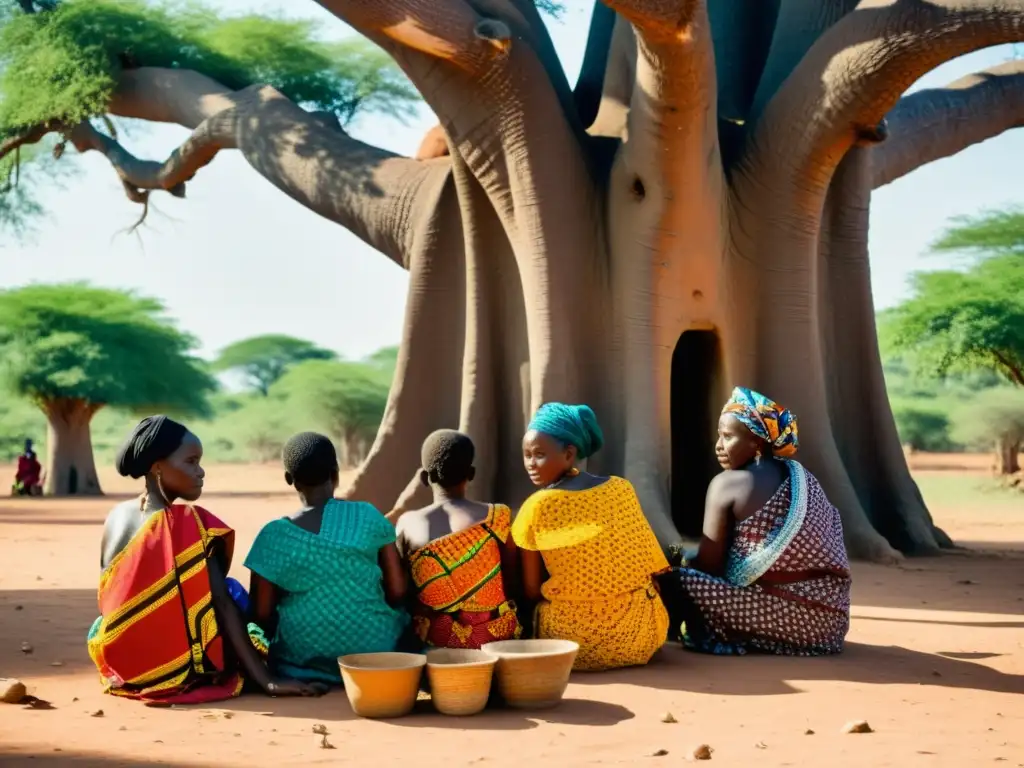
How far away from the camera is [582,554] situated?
17.7 ft

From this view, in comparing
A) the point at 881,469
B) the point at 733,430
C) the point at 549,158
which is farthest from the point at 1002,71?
the point at 733,430

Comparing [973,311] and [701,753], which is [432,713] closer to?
[701,753]

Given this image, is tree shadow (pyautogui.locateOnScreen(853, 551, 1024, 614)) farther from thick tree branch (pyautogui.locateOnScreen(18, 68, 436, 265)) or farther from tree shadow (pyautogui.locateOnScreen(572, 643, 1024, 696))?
thick tree branch (pyautogui.locateOnScreen(18, 68, 436, 265))

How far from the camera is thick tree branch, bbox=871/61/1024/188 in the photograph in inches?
512

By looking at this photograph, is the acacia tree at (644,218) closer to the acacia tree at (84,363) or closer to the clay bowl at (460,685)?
the clay bowl at (460,685)

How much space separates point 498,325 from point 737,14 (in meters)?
3.95

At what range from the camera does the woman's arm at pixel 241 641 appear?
5.02 m

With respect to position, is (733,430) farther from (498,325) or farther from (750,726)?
(498,325)

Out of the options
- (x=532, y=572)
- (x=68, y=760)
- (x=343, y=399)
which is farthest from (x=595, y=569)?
(x=343, y=399)

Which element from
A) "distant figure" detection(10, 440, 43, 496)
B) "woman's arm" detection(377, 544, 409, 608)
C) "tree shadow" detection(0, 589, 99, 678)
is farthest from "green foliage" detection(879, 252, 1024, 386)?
"woman's arm" detection(377, 544, 409, 608)

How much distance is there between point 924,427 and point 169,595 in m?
52.7

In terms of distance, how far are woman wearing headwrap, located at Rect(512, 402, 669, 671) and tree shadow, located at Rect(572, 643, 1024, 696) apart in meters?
0.17

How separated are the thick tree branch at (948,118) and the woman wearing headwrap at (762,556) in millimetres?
7628

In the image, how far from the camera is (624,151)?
9.95m
